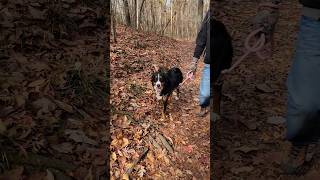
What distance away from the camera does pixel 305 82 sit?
3375 mm

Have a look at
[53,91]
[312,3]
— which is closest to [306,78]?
[312,3]

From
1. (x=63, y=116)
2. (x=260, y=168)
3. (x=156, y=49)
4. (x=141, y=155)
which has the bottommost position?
(x=260, y=168)

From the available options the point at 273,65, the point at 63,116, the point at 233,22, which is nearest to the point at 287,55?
the point at 273,65

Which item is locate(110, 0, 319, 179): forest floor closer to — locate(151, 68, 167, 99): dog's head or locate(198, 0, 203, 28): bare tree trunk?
locate(151, 68, 167, 99): dog's head

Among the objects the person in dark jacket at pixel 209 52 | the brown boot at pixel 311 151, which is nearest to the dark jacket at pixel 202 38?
the person in dark jacket at pixel 209 52

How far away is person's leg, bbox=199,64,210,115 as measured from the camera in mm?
3879

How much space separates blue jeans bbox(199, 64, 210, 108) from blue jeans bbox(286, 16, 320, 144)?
0.67 metres

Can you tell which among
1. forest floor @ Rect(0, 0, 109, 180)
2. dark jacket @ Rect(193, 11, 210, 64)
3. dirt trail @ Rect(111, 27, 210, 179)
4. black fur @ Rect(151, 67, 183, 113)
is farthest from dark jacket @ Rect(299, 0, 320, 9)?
forest floor @ Rect(0, 0, 109, 180)

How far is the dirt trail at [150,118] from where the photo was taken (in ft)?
12.0

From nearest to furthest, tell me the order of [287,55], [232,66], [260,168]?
[260,168]
[232,66]
[287,55]

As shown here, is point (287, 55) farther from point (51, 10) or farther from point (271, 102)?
point (51, 10)

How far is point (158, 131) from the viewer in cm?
381

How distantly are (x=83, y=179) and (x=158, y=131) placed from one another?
2.22 feet

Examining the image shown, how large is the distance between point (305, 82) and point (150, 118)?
3.94 feet
